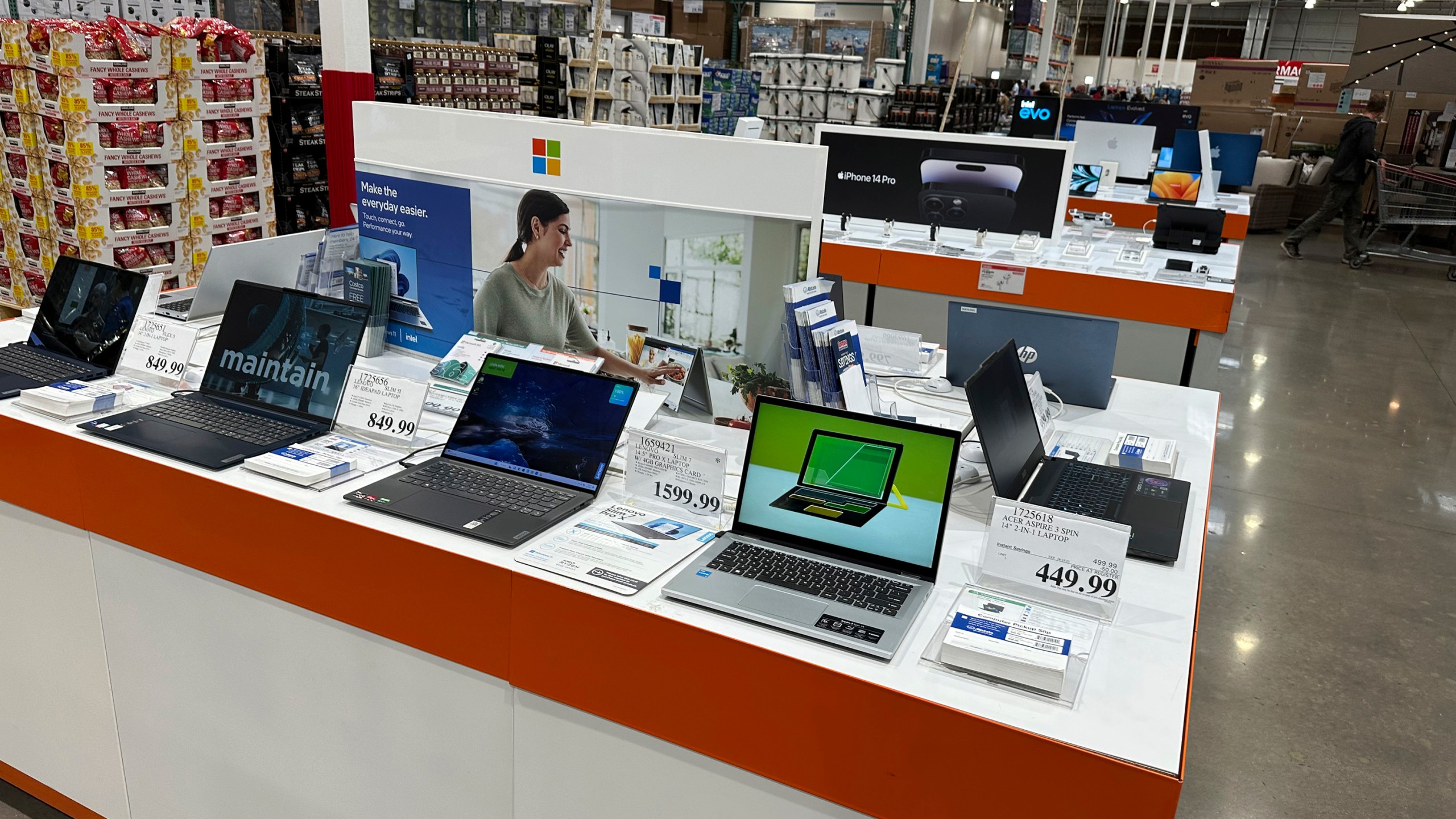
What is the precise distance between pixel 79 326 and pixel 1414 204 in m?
11.6

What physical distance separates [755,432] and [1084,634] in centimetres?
61

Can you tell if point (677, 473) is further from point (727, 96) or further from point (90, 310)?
point (727, 96)

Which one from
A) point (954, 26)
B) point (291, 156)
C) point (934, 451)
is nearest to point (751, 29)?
point (954, 26)

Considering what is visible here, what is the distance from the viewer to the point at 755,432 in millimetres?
1675

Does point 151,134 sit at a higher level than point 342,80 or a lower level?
lower

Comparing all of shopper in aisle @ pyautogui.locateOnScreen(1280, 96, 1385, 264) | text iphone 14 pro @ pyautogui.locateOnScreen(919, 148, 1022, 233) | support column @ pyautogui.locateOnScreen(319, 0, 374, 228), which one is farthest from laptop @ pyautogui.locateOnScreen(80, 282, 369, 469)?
shopper in aisle @ pyautogui.locateOnScreen(1280, 96, 1385, 264)

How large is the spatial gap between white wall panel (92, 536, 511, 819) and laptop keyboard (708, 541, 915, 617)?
0.45m

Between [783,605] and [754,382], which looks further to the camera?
[754,382]

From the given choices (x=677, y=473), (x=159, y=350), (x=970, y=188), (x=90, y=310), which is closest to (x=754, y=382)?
(x=677, y=473)

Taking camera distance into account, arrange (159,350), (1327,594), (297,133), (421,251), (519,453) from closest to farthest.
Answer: (519,453) → (159,350) → (421,251) → (1327,594) → (297,133)

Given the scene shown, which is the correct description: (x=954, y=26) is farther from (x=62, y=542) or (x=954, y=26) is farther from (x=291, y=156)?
(x=62, y=542)

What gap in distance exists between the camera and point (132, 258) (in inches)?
195

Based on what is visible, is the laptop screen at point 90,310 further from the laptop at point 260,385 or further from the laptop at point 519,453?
the laptop at point 519,453

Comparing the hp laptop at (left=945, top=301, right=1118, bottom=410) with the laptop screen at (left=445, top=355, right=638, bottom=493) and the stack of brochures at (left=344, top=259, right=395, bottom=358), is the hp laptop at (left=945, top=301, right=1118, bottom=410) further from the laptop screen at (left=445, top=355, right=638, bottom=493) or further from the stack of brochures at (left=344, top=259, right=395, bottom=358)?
the stack of brochures at (left=344, top=259, right=395, bottom=358)
